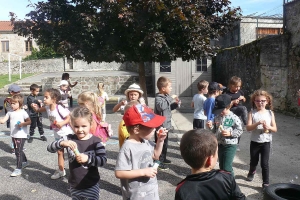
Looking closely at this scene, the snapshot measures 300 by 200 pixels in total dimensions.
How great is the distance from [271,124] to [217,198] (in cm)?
283

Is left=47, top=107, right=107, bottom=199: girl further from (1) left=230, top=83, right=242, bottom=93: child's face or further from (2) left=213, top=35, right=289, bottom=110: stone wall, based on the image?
(2) left=213, top=35, right=289, bottom=110: stone wall

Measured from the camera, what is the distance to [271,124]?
4414mm

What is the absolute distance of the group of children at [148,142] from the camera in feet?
6.63

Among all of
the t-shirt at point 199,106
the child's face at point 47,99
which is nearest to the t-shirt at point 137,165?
the child's face at point 47,99

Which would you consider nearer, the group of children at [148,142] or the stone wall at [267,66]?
the group of children at [148,142]

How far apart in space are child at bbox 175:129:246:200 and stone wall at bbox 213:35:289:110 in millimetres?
9667

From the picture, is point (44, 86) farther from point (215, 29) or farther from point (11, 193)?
point (11, 193)

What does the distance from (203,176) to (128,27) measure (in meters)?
8.31

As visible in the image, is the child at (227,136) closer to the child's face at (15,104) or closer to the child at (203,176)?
the child at (203,176)

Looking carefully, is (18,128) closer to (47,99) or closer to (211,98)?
(47,99)

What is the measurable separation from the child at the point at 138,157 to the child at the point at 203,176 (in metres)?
0.56

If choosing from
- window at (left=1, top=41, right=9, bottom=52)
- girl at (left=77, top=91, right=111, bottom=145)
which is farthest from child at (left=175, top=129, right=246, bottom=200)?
window at (left=1, top=41, right=9, bottom=52)

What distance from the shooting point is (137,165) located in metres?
2.64

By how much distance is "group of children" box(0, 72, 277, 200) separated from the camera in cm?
202
